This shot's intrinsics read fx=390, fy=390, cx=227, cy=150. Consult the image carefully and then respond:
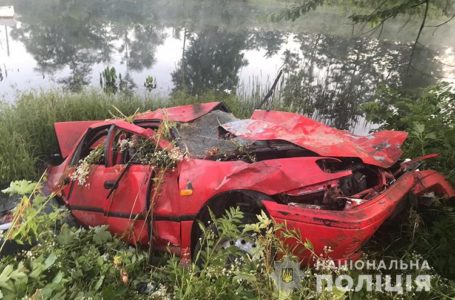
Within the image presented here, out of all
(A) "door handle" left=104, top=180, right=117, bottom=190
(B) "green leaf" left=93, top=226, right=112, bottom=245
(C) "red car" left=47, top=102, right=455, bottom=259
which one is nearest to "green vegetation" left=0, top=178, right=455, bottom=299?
(B) "green leaf" left=93, top=226, right=112, bottom=245

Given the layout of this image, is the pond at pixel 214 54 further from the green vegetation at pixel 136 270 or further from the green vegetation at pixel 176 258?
the green vegetation at pixel 136 270

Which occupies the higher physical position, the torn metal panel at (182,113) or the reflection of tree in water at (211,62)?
the torn metal panel at (182,113)

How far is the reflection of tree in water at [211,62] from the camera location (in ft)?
40.5

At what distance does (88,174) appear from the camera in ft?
13.9

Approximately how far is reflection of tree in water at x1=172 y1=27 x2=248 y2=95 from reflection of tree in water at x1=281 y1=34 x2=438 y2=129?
2.02 m

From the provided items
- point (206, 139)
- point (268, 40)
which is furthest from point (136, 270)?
point (268, 40)

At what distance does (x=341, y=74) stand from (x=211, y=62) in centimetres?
505

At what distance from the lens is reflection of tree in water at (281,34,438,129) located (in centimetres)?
997

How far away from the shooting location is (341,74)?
1295 cm

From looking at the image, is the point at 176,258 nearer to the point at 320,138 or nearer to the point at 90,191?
the point at 90,191

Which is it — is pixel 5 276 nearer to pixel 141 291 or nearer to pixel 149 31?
pixel 141 291

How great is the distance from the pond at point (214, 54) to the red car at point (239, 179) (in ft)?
13.4

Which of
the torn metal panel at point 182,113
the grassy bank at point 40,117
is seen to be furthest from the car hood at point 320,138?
the grassy bank at point 40,117

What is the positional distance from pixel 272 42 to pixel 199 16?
25.9 feet
